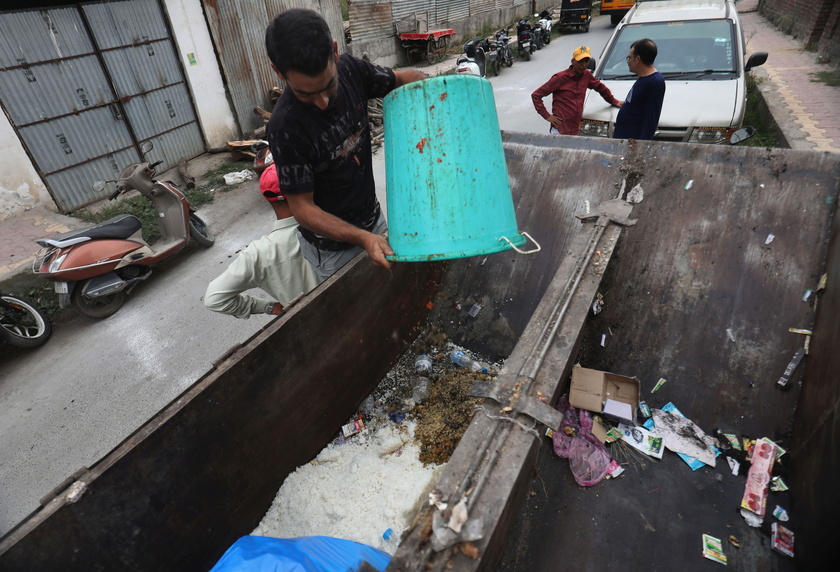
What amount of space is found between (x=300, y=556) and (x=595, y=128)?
4.47 m

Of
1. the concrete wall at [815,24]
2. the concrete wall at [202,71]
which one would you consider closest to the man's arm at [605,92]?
the concrete wall at [202,71]

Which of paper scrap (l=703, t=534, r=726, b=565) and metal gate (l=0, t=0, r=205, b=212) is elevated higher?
metal gate (l=0, t=0, r=205, b=212)

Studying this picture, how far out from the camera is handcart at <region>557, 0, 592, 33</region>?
15625 millimetres

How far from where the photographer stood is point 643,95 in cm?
352

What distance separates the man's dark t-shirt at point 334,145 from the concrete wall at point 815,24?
10014mm

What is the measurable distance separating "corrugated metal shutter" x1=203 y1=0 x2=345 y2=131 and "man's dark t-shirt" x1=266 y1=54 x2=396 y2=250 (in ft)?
20.4

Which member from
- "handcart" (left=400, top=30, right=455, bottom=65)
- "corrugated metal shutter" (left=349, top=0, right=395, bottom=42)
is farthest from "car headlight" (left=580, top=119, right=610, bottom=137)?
"handcart" (left=400, top=30, right=455, bottom=65)

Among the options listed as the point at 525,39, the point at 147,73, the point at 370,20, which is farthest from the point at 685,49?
the point at 525,39

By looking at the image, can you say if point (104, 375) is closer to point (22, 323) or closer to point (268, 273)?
point (22, 323)

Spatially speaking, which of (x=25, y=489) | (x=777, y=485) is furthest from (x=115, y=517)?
(x=777, y=485)

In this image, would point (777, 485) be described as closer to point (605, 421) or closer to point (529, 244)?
point (605, 421)

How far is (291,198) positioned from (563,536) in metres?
1.80

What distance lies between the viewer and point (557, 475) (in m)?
1.89

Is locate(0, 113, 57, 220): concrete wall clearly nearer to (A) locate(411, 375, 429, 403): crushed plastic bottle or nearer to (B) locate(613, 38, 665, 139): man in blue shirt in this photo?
(A) locate(411, 375, 429, 403): crushed plastic bottle
